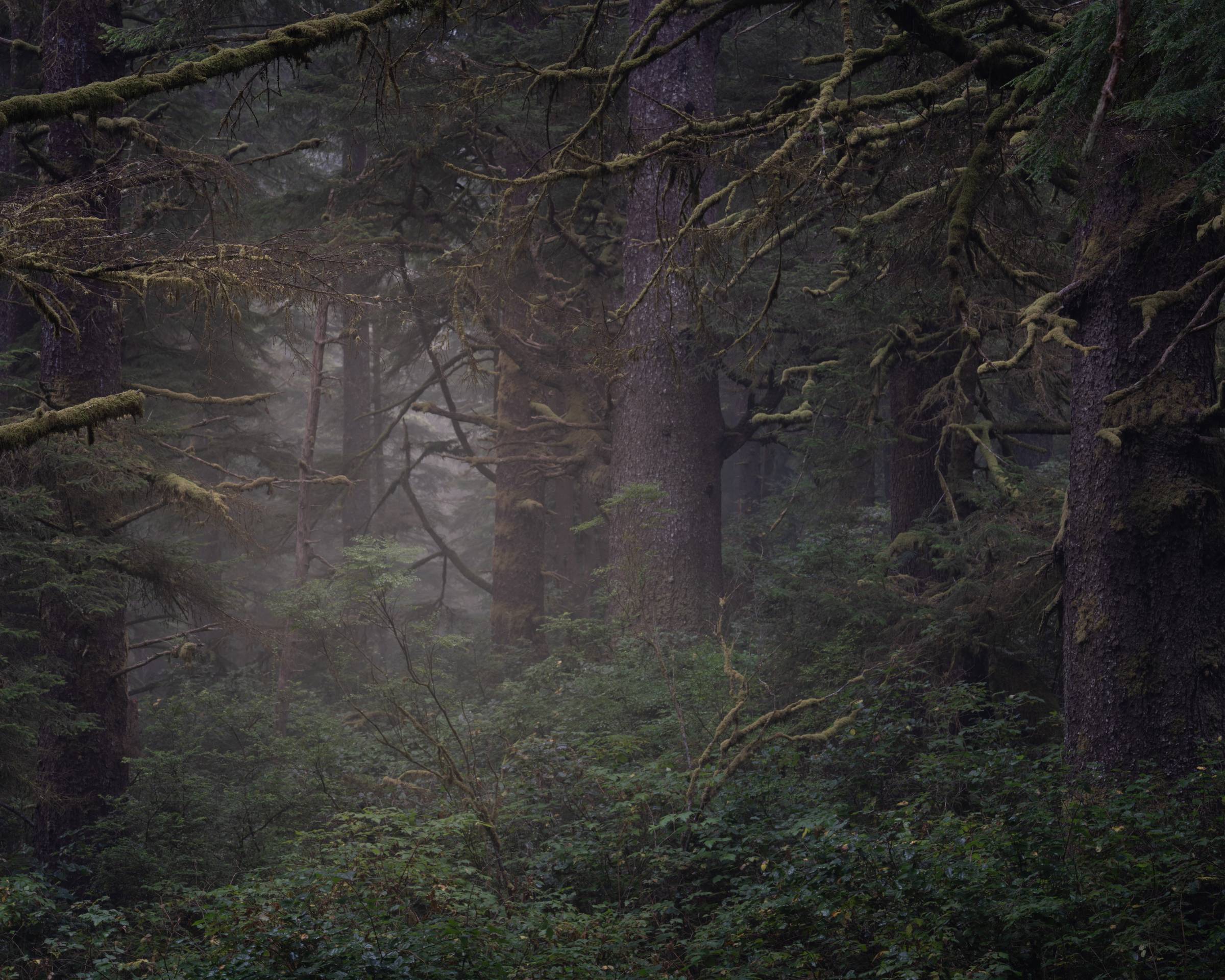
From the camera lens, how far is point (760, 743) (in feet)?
25.0

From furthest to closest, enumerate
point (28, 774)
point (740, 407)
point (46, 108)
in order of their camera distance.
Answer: point (740, 407) < point (28, 774) < point (46, 108)

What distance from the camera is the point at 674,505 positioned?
12438mm

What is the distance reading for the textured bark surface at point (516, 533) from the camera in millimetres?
17500

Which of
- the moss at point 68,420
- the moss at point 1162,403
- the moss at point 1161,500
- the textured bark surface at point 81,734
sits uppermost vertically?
the moss at point 1162,403

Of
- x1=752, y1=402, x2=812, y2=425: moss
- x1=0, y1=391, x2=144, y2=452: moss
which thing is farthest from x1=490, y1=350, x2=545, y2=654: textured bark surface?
x1=0, y1=391, x2=144, y2=452: moss

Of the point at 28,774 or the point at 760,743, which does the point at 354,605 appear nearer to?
the point at 28,774

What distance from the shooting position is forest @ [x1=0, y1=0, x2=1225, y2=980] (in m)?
5.02

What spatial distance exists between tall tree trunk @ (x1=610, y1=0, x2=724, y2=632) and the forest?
8 centimetres

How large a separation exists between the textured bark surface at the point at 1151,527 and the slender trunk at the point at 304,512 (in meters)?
11.9

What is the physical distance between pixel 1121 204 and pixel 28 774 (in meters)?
10.0

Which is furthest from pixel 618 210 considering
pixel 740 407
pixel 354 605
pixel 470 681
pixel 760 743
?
pixel 740 407

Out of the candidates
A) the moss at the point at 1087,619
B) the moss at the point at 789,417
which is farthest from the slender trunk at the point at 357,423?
the moss at the point at 1087,619

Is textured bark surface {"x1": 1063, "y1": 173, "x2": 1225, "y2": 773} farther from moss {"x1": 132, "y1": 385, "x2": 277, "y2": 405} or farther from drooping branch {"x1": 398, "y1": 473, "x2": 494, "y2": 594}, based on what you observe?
drooping branch {"x1": 398, "y1": 473, "x2": 494, "y2": 594}

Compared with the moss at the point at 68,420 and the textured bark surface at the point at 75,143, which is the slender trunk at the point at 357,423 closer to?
the textured bark surface at the point at 75,143
